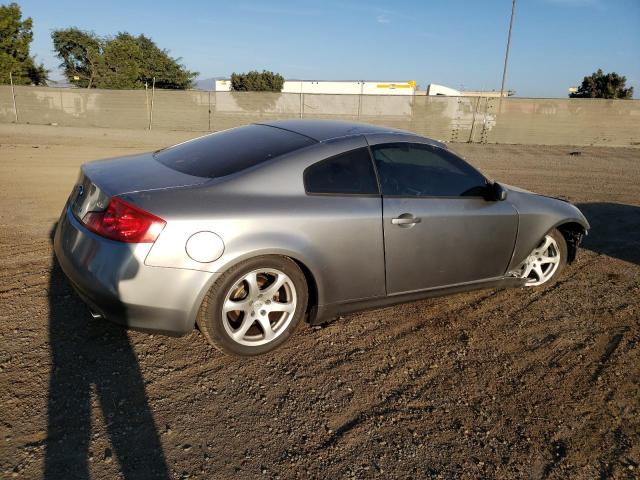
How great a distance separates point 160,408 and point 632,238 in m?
6.33

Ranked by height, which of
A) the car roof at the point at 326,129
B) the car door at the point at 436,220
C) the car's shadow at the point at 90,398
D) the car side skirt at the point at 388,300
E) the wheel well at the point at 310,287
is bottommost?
the car's shadow at the point at 90,398

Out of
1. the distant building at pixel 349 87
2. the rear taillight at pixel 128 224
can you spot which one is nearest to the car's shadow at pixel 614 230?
the rear taillight at pixel 128 224

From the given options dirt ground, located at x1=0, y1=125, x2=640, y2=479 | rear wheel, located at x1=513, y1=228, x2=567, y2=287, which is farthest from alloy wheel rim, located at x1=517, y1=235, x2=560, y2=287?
dirt ground, located at x1=0, y1=125, x2=640, y2=479

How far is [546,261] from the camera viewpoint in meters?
4.53

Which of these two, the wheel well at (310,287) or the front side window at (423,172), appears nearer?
the wheel well at (310,287)

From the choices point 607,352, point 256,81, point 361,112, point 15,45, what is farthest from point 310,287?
point 256,81

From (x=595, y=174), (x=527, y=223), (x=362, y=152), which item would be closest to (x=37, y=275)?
(x=362, y=152)

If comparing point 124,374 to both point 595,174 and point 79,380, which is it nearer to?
point 79,380

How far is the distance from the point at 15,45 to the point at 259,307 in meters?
43.2

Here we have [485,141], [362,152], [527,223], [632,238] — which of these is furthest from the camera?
[485,141]

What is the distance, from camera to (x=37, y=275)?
418 cm

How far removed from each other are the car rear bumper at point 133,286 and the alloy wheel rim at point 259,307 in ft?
0.90

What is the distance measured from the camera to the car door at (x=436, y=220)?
11.3 ft

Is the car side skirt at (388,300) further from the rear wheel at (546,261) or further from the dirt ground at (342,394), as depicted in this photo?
the rear wheel at (546,261)
